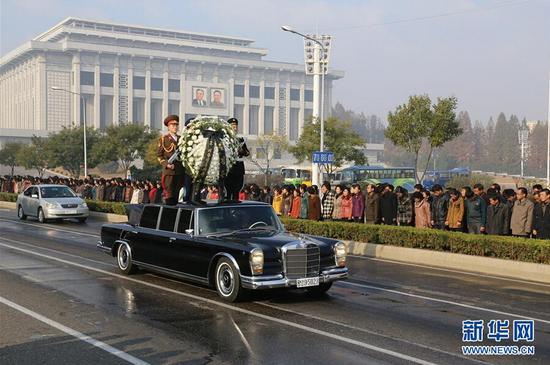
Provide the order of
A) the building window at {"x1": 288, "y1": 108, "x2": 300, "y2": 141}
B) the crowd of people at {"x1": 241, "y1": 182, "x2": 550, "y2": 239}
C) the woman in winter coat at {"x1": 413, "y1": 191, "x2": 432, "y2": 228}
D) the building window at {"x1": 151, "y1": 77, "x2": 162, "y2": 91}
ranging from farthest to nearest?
the building window at {"x1": 288, "y1": 108, "x2": 300, "y2": 141}, the building window at {"x1": 151, "y1": 77, "x2": 162, "y2": 91}, the woman in winter coat at {"x1": 413, "y1": 191, "x2": 432, "y2": 228}, the crowd of people at {"x1": 241, "y1": 182, "x2": 550, "y2": 239}

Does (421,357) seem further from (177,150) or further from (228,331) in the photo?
(177,150)

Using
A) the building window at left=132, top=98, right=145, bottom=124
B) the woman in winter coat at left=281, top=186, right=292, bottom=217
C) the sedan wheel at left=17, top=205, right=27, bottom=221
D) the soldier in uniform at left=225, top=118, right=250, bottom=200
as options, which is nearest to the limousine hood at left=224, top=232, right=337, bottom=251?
the soldier in uniform at left=225, top=118, right=250, bottom=200

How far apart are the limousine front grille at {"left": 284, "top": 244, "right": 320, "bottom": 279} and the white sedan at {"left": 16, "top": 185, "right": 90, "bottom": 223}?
61.3 ft

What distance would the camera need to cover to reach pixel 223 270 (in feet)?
33.3

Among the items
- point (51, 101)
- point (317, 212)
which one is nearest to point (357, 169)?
point (317, 212)

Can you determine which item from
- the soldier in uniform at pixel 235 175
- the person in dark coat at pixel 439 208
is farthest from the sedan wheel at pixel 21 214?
the person in dark coat at pixel 439 208

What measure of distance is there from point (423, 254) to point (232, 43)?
451 ft

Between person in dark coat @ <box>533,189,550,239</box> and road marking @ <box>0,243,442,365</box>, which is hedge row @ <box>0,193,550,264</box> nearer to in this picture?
person in dark coat @ <box>533,189,550,239</box>

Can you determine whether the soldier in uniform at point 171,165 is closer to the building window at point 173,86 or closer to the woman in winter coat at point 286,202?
the woman in winter coat at point 286,202

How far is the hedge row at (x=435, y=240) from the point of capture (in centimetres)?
1455

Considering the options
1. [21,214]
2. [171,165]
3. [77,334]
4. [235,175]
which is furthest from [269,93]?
[77,334]

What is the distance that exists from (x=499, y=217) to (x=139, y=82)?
11879cm

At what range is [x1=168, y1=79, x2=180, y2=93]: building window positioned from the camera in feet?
434

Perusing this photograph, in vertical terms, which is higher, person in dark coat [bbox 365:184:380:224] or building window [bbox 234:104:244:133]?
building window [bbox 234:104:244:133]
